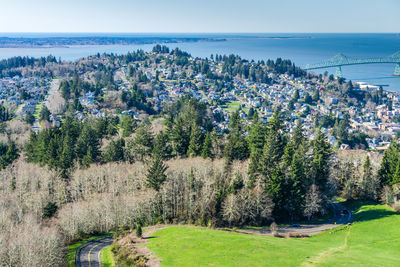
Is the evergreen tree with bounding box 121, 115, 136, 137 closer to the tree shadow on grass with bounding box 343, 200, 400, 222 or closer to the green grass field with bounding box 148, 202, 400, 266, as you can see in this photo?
the green grass field with bounding box 148, 202, 400, 266

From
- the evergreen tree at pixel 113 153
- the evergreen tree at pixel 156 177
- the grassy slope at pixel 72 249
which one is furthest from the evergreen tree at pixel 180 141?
the grassy slope at pixel 72 249

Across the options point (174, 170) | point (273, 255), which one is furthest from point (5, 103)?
point (273, 255)

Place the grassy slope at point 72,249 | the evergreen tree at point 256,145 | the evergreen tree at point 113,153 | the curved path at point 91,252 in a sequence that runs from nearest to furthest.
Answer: the curved path at point 91,252
the grassy slope at point 72,249
the evergreen tree at point 256,145
the evergreen tree at point 113,153

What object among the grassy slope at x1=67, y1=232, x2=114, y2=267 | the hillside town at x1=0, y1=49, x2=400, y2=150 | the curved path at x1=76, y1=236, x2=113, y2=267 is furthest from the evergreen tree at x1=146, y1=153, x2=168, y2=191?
→ the hillside town at x1=0, y1=49, x2=400, y2=150

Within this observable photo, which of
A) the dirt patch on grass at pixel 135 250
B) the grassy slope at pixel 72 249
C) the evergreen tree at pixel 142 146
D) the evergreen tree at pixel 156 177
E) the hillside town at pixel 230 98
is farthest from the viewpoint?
the hillside town at pixel 230 98

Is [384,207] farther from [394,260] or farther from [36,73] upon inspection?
[36,73]

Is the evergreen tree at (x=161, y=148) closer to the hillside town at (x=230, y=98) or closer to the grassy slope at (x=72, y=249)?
the grassy slope at (x=72, y=249)
